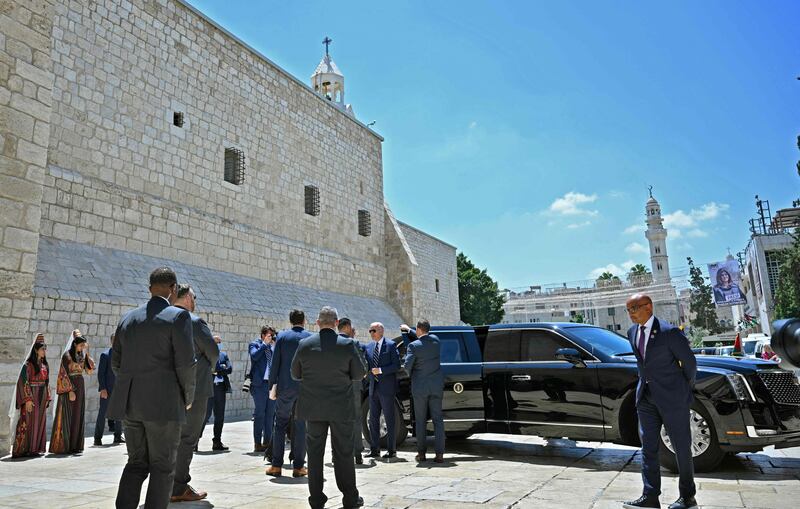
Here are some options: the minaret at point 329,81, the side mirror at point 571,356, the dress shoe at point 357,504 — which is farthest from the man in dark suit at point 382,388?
the minaret at point 329,81

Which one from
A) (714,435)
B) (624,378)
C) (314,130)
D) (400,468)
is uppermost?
(314,130)

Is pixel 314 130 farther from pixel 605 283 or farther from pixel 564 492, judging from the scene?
pixel 605 283

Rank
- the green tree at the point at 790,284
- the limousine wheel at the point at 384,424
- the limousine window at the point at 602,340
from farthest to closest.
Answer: the green tree at the point at 790,284, the limousine wheel at the point at 384,424, the limousine window at the point at 602,340

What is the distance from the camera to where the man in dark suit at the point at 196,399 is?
14.4ft

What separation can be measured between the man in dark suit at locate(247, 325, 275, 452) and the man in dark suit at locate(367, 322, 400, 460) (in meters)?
1.27

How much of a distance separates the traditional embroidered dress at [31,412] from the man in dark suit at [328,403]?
4683mm

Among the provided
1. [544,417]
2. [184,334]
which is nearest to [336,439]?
[184,334]

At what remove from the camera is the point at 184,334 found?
341 centimetres

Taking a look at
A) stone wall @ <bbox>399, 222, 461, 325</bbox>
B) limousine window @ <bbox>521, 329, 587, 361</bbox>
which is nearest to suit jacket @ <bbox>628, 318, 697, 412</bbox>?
limousine window @ <bbox>521, 329, 587, 361</bbox>

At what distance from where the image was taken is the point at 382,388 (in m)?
6.64

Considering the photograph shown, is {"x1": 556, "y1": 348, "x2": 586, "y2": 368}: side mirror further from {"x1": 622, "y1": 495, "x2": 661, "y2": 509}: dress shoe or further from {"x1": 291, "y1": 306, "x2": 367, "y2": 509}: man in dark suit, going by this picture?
{"x1": 291, "y1": 306, "x2": 367, "y2": 509}: man in dark suit

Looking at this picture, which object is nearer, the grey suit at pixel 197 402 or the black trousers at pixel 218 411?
the grey suit at pixel 197 402

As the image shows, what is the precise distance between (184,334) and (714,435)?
4.75 metres

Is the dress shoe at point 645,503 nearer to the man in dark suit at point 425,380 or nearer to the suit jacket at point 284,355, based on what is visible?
the man in dark suit at point 425,380
